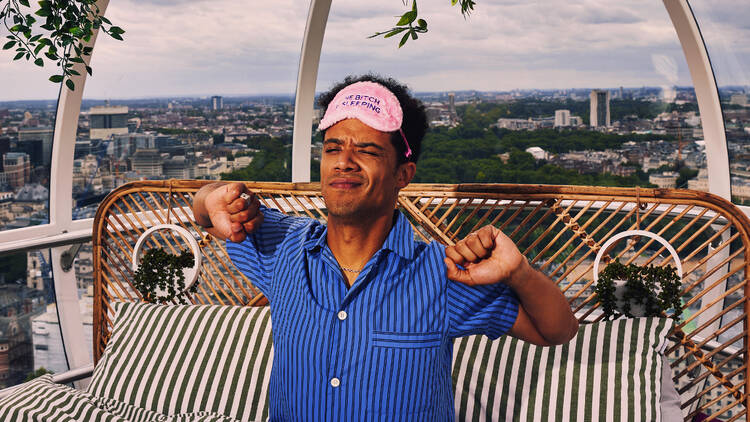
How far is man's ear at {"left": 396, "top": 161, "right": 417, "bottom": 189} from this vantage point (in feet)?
5.07

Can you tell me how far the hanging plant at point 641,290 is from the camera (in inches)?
81.5

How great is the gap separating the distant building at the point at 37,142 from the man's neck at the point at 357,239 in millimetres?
2622

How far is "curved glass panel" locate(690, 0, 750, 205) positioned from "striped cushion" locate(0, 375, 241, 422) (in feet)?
9.56

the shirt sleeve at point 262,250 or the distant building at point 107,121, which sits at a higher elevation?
the distant building at point 107,121

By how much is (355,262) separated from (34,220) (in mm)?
2651

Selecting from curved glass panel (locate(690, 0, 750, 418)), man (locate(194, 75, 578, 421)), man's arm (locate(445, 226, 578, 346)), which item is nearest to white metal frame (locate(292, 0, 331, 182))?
curved glass panel (locate(690, 0, 750, 418))

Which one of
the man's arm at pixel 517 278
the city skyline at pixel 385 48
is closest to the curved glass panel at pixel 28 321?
the city skyline at pixel 385 48

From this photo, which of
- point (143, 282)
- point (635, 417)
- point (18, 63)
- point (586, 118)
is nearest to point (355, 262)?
point (635, 417)

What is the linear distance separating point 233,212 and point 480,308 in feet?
2.22

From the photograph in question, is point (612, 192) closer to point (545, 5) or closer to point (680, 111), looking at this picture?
point (680, 111)

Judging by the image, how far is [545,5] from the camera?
423cm

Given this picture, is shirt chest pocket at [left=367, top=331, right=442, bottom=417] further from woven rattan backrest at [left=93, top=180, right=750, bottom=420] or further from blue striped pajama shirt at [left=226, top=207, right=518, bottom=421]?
woven rattan backrest at [left=93, top=180, right=750, bottom=420]

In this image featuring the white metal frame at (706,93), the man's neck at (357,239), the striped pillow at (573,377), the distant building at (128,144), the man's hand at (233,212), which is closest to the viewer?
the man's neck at (357,239)

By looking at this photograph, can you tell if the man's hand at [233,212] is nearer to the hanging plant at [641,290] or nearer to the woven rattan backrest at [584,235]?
the woven rattan backrest at [584,235]
